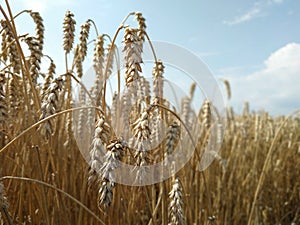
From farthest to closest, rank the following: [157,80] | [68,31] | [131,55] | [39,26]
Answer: [39,26], [68,31], [157,80], [131,55]

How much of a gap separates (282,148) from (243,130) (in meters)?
0.38

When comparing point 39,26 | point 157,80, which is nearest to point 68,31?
point 39,26

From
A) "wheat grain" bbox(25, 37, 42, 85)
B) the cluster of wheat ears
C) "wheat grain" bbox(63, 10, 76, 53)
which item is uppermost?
"wheat grain" bbox(63, 10, 76, 53)

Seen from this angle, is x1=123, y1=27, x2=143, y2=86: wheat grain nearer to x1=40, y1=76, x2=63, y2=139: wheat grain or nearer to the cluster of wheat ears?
the cluster of wheat ears

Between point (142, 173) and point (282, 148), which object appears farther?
point (282, 148)

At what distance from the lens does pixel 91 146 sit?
1303mm

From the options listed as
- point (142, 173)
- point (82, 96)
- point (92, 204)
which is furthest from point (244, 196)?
point (142, 173)

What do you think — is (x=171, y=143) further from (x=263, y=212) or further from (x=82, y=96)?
(x=263, y=212)

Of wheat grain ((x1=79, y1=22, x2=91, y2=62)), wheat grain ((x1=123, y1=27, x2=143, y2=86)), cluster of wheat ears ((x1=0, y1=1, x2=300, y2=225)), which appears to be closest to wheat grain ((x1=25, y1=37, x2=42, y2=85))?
cluster of wheat ears ((x1=0, y1=1, x2=300, y2=225))

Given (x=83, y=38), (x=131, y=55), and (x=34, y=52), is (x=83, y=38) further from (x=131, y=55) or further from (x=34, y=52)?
(x=131, y=55)

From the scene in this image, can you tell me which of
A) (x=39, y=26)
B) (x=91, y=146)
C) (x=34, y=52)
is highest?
(x=39, y=26)

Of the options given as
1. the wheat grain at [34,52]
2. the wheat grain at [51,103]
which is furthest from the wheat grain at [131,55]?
the wheat grain at [34,52]

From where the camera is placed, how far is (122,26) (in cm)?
106

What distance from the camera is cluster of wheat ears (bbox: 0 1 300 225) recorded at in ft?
2.98
